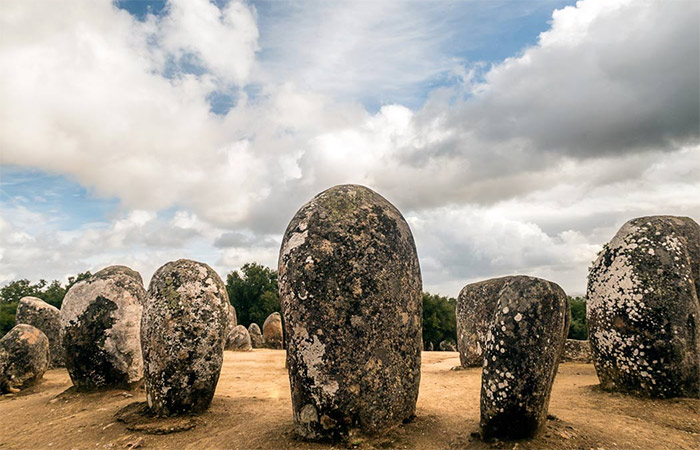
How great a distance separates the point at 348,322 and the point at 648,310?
601 cm

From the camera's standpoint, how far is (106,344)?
10625 millimetres

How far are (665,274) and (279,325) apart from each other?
75.4ft

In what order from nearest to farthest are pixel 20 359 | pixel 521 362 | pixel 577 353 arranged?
pixel 521 362 → pixel 20 359 → pixel 577 353

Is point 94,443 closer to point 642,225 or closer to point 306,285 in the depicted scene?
point 306,285

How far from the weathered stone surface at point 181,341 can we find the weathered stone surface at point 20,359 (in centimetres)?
692

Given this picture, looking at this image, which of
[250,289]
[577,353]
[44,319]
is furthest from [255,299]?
[577,353]

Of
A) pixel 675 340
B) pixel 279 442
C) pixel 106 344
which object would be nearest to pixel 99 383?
pixel 106 344

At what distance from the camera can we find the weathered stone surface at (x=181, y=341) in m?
7.88

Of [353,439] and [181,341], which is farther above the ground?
[181,341]

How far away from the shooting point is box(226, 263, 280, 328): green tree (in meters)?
43.3

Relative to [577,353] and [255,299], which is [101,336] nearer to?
[577,353]

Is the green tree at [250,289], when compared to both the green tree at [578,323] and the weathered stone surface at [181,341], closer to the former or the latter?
the green tree at [578,323]

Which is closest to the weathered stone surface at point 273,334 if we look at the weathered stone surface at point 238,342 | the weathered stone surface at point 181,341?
the weathered stone surface at point 238,342

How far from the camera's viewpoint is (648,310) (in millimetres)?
8398
